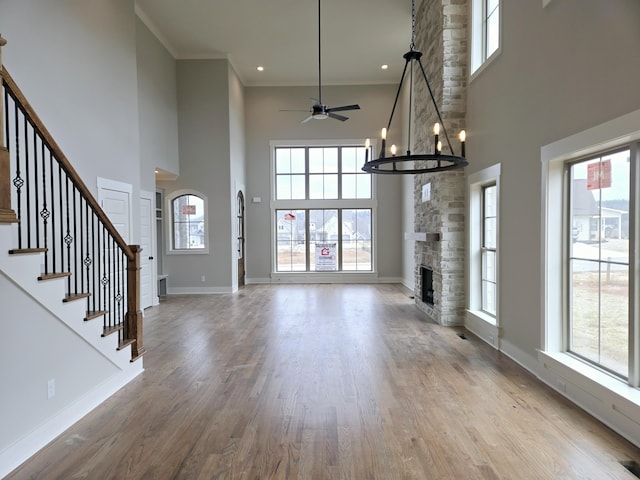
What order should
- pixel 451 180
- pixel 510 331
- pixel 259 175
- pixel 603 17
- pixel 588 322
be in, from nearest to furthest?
pixel 603 17, pixel 588 322, pixel 510 331, pixel 451 180, pixel 259 175

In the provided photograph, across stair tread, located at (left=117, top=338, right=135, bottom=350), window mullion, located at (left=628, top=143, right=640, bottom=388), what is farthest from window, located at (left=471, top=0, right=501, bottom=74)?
stair tread, located at (left=117, top=338, right=135, bottom=350)

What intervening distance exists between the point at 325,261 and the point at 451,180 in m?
5.49

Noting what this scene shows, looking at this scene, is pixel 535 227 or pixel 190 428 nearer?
pixel 190 428

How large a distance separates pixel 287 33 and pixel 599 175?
6.67 metres

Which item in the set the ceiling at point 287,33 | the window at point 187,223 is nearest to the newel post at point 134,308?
the window at point 187,223

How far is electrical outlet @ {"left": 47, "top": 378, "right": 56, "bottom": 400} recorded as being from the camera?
2.69 meters

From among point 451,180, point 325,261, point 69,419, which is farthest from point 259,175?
point 69,419

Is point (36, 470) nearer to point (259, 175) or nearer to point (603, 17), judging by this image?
point (603, 17)

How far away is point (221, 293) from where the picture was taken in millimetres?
8914

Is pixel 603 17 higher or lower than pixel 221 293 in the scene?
higher

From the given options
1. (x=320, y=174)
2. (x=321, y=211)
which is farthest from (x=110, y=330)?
(x=320, y=174)

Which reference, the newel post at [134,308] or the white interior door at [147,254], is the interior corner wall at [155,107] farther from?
the newel post at [134,308]

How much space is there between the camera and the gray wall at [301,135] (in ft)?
33.7

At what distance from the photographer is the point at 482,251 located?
534 centimetres
